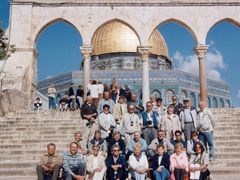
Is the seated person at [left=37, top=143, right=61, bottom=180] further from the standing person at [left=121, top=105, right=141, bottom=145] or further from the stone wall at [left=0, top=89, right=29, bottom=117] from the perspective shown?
the stone wall at [left=0, top=89, right=29, bottom=117]

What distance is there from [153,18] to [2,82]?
30.0 ft

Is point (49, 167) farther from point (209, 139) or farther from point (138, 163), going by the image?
point (209, 139)

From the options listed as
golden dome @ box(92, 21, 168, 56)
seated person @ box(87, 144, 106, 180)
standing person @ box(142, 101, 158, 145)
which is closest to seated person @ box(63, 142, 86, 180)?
seated person @ box(87, 144, 106, 180)

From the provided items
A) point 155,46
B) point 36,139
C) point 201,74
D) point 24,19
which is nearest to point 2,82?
point 24,19

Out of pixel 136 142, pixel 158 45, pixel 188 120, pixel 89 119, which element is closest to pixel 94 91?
pixel 89 119

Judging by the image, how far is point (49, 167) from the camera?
271 inches

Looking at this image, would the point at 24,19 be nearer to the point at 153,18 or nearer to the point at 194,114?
the point at 153,18

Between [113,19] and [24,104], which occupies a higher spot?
[113,19]

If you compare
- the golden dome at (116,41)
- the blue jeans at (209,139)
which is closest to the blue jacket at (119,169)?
the blue jeans at (209,139)

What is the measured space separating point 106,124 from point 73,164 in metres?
2.12

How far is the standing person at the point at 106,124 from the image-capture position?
358 inches

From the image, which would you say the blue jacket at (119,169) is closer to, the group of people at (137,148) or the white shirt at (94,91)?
the group of people at (137,148)

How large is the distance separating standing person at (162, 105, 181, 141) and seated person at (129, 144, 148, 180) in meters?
1.79

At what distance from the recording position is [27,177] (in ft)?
29.4
